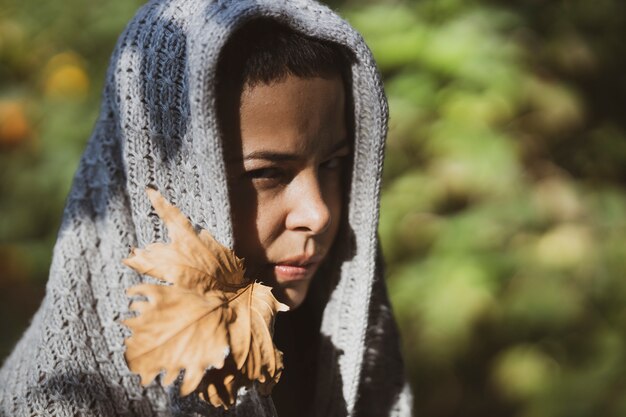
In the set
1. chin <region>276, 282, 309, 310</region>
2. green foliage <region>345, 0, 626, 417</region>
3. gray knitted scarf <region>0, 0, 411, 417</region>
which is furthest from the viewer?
green foliage <region>345, 0, 626, 417</region>

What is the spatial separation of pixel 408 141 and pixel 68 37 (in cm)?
167

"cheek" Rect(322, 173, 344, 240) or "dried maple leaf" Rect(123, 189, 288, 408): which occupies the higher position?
"cheek" Rect(322, 173, 344, 240)

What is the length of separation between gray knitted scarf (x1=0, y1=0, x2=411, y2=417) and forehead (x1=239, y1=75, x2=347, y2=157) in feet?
0.23

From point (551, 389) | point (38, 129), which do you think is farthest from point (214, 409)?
point (38, 129)

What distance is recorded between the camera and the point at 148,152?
1.11m

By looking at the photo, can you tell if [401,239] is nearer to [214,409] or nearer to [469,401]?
[469,401]

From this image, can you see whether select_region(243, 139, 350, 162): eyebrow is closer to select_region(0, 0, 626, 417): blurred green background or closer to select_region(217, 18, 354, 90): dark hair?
select_region(217, 18, 354, 90): dark hair

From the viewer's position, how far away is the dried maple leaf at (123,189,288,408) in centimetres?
87

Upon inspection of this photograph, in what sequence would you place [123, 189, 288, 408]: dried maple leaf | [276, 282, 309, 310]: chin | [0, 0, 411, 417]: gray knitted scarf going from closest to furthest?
[123, 189, 288, 408]: dried maple leaf
[0, 0, 411, 417]: gray knitted scarf
[276, 282, 309, 310]: chin

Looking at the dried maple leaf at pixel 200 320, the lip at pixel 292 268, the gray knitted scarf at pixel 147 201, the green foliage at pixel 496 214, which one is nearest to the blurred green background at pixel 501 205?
the green foliage at pixel 496 214

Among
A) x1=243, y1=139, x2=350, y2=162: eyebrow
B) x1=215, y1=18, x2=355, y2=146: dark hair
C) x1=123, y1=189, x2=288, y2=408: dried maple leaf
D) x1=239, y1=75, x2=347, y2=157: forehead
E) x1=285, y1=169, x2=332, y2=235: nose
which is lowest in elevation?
x1=123, y1=189, x2=288, y2=408: dried maple leaf

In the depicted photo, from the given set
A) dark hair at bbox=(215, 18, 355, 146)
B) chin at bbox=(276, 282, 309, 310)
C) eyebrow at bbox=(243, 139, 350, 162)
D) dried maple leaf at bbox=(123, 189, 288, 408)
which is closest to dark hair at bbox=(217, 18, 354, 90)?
dark hair at bbox=(215, 18, 355, 146)

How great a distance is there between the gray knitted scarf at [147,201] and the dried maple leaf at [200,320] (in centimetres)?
→ 12

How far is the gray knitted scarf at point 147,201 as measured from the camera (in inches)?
42.5
